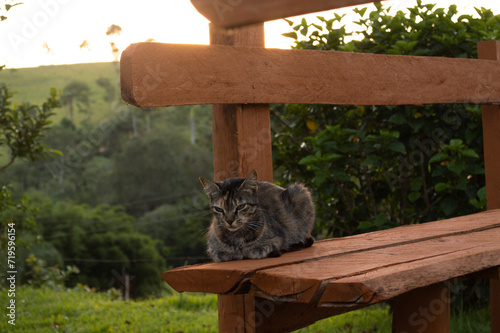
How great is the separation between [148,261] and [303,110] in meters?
33.0

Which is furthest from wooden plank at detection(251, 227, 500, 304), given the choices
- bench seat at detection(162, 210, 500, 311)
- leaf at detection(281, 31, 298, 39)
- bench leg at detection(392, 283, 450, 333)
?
leaf at detection(281, 31, 298, 39)

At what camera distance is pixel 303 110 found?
203 inches

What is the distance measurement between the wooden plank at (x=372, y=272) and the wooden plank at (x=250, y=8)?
42.3 inches

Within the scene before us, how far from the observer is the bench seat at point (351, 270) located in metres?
1.80

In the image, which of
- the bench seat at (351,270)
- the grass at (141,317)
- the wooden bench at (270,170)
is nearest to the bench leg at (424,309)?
the wooden bench at (270,170)

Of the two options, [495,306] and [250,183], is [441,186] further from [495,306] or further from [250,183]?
[250,183]

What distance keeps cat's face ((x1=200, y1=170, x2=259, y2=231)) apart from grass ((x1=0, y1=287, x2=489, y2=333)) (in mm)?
2737

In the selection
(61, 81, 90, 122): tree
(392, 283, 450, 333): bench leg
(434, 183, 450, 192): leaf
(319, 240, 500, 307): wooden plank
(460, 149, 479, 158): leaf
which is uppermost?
(61, 81, 90, 122): tree

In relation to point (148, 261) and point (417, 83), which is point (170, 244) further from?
point (417, 83)

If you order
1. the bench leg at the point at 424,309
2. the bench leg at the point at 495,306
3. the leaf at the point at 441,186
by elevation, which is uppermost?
the leaf at the point at 441,186

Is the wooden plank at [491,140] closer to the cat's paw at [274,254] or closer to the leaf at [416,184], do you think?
the leaf at [416,184]

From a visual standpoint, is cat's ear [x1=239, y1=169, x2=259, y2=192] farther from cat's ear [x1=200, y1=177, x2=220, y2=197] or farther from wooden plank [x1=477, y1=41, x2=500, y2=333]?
wooden plank [x1=477, y1=41, x2=500, y2=333]

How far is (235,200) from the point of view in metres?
2.36

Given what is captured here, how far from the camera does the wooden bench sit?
196 centimetres
